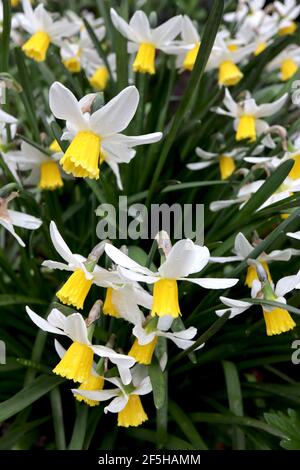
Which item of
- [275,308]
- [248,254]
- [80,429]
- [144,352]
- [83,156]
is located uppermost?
[83,156]

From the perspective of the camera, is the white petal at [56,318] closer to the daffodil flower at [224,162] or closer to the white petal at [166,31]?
the daffodil flower at [224,162]

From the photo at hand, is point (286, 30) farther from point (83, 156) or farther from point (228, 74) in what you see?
point (83, 156)

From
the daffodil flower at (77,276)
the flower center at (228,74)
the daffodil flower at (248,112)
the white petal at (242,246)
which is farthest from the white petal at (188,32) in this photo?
the daffodil flower at (77,276)

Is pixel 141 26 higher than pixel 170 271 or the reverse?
higher

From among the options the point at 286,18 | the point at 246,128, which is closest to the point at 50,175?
the point at 246,128

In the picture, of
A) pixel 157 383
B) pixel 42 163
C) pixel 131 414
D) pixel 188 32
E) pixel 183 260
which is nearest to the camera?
pixel 183 260

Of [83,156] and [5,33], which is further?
[5,33]
